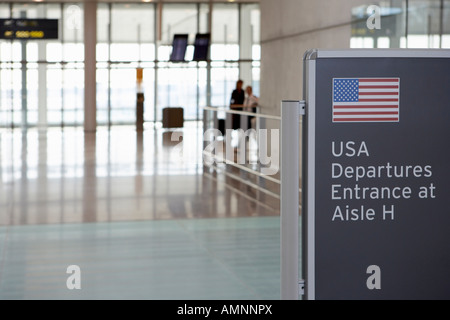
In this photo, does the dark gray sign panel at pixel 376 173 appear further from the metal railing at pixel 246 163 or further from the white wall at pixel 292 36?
the white wall at pixel 292 36

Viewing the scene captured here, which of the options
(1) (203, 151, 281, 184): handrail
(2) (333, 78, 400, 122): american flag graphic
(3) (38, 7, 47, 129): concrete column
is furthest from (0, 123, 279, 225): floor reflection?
(3) (38, 7, 47, 129): concrete column

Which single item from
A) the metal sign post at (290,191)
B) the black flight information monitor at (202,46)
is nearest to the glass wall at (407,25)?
the metal sign post at (290,191)

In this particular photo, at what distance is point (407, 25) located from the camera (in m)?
10.2

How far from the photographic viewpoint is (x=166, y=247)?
717 cm

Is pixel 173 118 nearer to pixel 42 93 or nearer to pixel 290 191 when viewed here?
pixel 42 93

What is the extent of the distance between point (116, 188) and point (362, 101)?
9077 millimetres

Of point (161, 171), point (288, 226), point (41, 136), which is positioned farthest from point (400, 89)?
point (41, 136)

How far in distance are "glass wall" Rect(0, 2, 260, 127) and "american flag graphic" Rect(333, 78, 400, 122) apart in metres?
27.8

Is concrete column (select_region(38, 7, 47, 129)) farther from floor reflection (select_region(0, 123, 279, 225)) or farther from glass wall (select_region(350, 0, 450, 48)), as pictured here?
glass wall (select_region(350, 0, 450, 48))

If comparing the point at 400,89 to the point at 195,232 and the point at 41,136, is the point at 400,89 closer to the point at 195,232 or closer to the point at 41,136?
the point at 195,232

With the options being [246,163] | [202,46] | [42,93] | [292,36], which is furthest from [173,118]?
[246,163]

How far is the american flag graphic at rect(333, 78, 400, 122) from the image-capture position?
7.83 ft

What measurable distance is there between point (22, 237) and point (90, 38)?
1986 centimetres

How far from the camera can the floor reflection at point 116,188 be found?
29.9 feet
